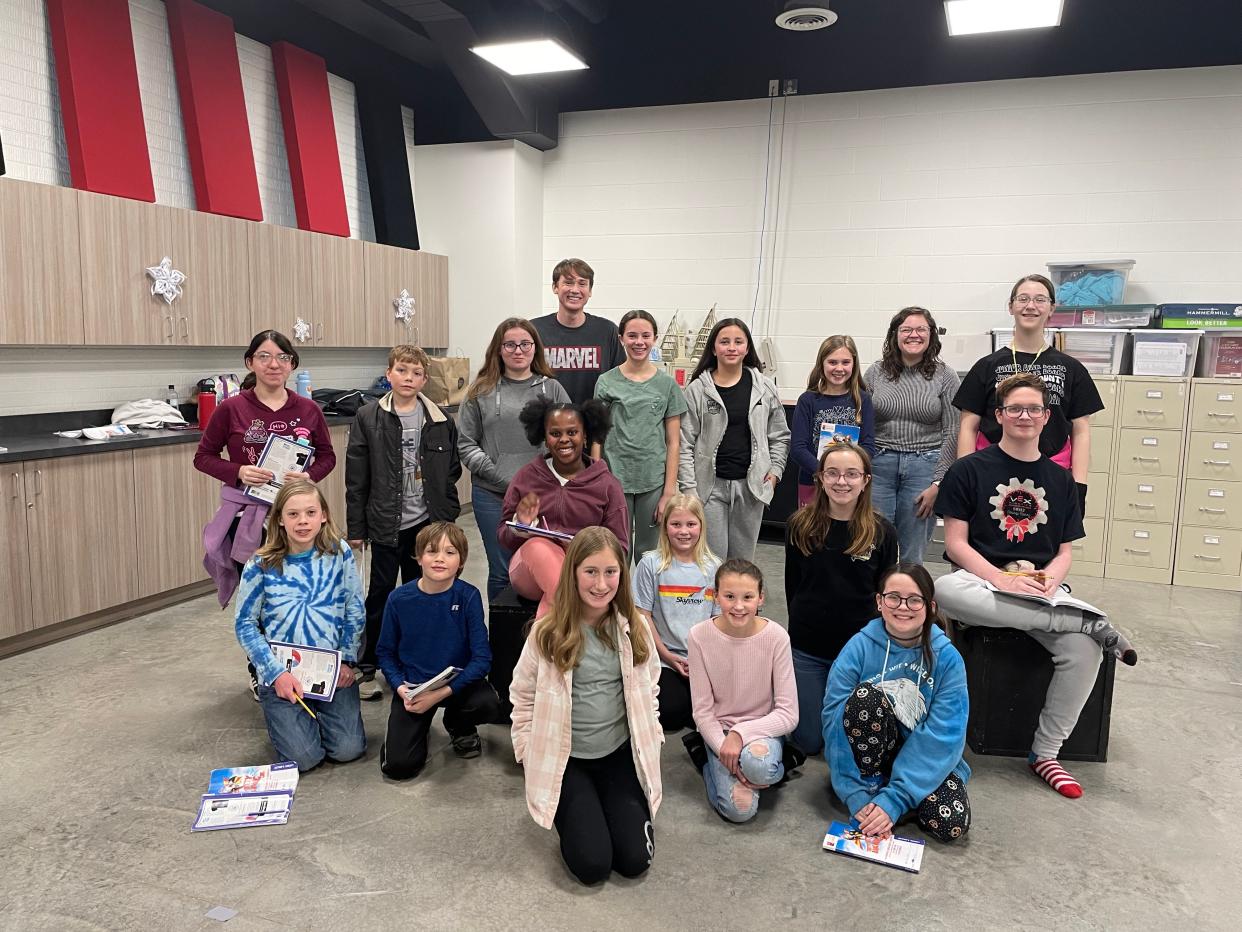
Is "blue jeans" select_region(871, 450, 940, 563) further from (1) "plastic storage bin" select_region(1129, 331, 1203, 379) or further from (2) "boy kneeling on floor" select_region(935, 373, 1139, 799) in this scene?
(1) "plastic storage bin" select_region(1129, 331, 1203, 379)

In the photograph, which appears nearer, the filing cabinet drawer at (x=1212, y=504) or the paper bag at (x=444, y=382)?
the filing cabinet drawer at (x=1212, y=504)

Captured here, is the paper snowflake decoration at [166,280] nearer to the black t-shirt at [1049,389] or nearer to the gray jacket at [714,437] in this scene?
the gray jacket at [714,437]

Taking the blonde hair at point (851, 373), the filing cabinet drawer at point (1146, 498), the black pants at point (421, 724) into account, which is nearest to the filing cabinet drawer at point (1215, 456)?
the filing cabinet drawer at point (1146, 498)

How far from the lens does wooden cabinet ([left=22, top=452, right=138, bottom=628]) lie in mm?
3883

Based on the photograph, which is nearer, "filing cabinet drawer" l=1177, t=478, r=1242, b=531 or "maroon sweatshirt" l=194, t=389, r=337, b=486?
"maroon sweatshirt" l=194, t=389, r=337, b=486

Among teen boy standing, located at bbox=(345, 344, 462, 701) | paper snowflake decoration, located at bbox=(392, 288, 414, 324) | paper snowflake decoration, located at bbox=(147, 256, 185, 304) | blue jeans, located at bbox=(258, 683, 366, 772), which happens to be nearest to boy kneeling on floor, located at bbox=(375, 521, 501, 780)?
blue jeans, located at bbox=(258, 683, 366, 772)

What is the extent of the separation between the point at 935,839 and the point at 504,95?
222 inches

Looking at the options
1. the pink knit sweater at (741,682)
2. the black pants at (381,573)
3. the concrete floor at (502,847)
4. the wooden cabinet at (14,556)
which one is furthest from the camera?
the wooden cabinet at (14,556)

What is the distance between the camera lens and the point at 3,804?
8.60 feet

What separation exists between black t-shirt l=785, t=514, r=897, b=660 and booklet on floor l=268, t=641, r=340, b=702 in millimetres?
1571

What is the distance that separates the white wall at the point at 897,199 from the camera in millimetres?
5629

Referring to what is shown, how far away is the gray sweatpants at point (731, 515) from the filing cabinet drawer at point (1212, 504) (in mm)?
3029

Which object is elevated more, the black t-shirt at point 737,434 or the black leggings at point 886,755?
the black t-shirt at point 737,434

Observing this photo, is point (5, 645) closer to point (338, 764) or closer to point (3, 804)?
point (3, 804)
